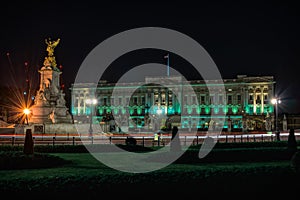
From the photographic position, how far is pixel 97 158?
856 inches

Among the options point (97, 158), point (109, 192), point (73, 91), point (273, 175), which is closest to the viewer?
point (109, 192)

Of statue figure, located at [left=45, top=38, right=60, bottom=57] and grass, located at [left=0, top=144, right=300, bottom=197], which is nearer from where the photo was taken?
grass, located at [left=0, top=144, right=300, bottom=197]

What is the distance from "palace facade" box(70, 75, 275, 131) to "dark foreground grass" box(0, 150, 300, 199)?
8955cm

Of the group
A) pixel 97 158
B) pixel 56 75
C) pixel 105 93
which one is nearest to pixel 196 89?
pixel 105 93

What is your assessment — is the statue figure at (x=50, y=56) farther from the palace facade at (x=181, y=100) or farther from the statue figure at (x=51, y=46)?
the palace facade at (x=181, y=100)

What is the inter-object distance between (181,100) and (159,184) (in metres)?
101

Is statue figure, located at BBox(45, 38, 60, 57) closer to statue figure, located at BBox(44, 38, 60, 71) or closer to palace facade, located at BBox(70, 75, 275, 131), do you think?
statue figure, located at BBox(44, 38, 60, 71)

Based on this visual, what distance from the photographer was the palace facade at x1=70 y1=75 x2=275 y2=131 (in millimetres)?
107250

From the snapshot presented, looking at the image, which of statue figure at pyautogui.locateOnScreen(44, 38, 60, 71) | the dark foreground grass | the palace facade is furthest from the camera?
the palace facade

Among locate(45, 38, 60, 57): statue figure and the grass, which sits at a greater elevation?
locate(45, 38, 60, 57): statue figure

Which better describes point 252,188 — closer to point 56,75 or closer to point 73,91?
point 56,75

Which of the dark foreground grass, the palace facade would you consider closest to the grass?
the dark foreground grass

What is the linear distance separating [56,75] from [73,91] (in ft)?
235

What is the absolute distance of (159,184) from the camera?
43.3 feet
